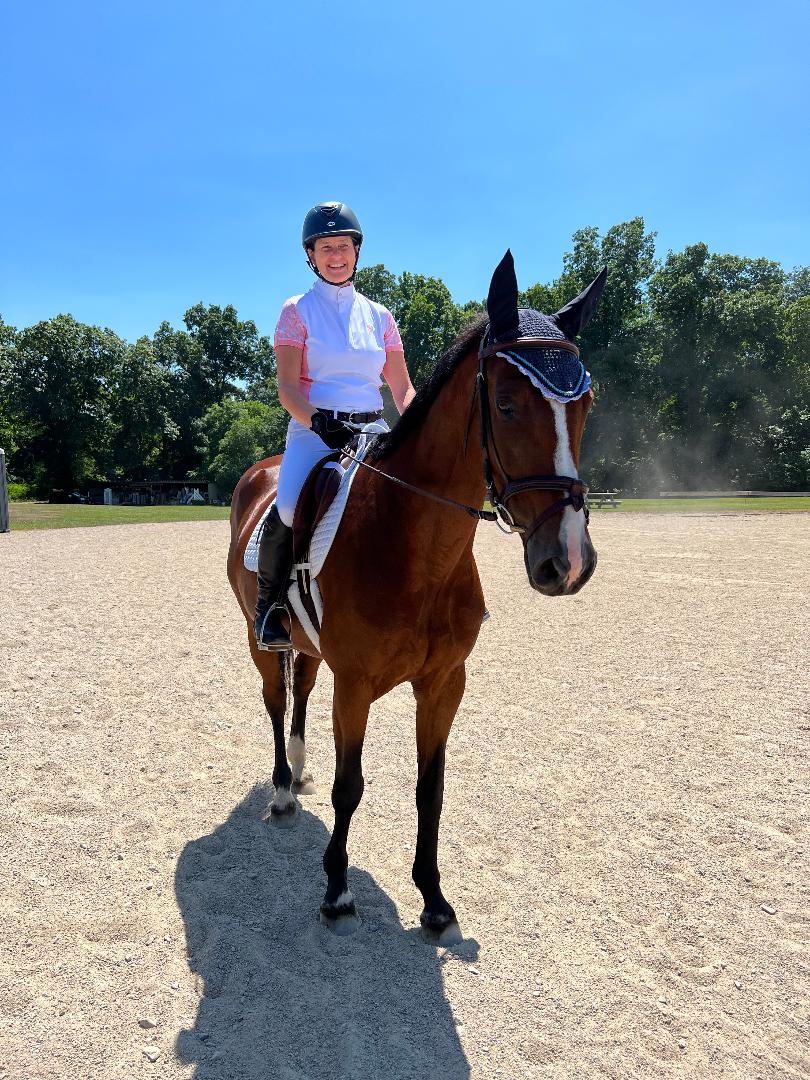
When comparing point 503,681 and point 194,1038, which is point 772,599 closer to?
point 503,681

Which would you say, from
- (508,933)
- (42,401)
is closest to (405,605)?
(508,933)

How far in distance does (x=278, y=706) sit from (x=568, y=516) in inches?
120

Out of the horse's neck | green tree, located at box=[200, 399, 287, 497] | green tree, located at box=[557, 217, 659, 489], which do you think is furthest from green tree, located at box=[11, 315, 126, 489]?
the horse's neck

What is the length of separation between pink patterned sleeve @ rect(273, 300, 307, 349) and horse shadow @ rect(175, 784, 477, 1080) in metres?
2.87

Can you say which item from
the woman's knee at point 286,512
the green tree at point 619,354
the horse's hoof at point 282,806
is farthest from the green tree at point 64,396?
the woman's knee at point 286,512

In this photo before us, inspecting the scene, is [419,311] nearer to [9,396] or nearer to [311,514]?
[9,396]

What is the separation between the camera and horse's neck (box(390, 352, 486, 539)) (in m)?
2.71

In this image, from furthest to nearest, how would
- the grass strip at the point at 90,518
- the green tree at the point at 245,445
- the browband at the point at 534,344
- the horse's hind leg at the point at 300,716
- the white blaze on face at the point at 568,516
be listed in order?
the green tree at the point at 245,445, the grass strip at the point at 90,518, the horse's hind leg at the point at 300,716, the browband at the point at 534,344, the white blaze on face at the point at 568,516

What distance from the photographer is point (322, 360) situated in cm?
335

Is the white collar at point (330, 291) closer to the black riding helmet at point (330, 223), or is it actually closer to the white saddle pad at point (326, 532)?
the black riding helmet at point (330, 223)

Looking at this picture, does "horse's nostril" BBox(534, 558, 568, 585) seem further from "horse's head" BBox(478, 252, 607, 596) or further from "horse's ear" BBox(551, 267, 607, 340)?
"horse's ear" BBox(551, 267, 607, 340)

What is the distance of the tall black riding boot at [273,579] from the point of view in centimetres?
351

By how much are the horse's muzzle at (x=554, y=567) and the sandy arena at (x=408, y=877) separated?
1785 millimetres

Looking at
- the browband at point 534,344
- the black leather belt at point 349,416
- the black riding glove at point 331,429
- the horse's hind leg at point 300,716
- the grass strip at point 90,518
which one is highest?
the browband at point 534,344
